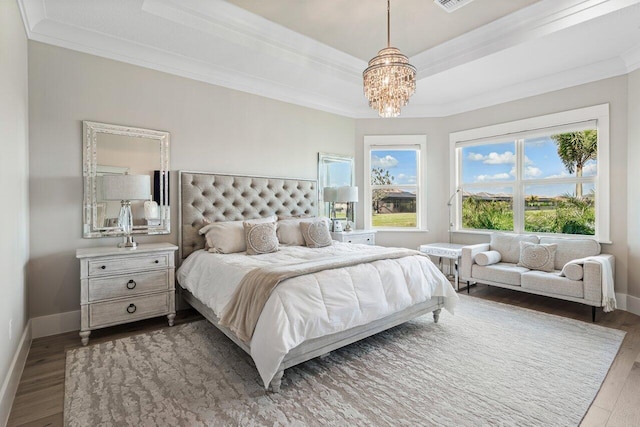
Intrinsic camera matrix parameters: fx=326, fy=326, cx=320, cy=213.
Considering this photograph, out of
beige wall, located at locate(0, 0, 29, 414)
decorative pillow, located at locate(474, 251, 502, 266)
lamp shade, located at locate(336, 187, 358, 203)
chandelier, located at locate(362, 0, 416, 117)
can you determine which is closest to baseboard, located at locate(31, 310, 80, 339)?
beige wall, located at locate(0, 0, 29, 414)

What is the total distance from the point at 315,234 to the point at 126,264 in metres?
1.94

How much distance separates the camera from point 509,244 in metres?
4.42

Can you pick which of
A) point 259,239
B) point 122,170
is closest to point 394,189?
point 259,239

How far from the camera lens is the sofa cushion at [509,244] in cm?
430

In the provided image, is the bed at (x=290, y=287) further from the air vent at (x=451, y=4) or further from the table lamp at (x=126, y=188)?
the air vent at (x=451, y=4)

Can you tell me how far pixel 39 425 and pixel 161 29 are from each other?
3.19 m

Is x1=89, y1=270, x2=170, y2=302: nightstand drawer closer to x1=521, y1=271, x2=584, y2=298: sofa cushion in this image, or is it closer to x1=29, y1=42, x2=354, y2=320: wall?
x1=29, y1=42, x2=354, y2=320: wall

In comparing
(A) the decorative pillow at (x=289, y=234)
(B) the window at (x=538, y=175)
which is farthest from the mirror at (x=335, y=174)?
(B) the window at (x=538, y=175)

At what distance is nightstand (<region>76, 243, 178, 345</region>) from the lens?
2.79m

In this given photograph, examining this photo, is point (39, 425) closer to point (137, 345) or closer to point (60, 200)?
point (137, 345)

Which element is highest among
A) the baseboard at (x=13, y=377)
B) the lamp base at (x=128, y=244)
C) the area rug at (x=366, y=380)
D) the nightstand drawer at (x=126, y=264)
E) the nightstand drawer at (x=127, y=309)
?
the lamp base at (x=128, y=244)

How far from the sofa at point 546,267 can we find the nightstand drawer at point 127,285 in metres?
3.75

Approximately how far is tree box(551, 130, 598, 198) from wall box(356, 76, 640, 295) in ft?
0.82

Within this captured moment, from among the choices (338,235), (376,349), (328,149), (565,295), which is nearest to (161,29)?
(328,149)
